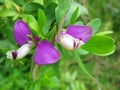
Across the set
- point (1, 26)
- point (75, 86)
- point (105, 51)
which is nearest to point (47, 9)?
point (105, 51)

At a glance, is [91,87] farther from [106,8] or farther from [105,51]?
[105,51]

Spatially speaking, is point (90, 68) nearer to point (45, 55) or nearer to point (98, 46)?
point (98, 46)

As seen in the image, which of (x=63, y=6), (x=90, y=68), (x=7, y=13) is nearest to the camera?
(x=63, y=6)

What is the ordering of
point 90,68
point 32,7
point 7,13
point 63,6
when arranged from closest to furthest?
1. point 63,6
2. point 32,7
3. point 7,13
4. point 90,68

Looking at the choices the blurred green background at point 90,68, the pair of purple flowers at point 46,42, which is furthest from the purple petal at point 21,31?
the blurred green background at point 90,68

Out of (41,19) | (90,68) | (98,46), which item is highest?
(41,19)

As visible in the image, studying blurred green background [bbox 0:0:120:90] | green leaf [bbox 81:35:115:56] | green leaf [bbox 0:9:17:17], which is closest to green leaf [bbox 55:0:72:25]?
green leaf [bbox 81:35:115:56]

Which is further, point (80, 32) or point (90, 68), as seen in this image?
point (90, 68)

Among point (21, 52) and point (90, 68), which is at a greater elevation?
point (21, 52)

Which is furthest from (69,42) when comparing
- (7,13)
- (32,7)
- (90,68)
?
(90,68)
